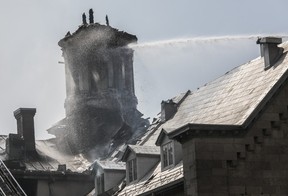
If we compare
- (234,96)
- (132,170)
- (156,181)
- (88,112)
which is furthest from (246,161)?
(88,112)

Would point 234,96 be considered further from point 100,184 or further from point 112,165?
point 100,184

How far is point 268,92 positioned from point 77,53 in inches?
1396

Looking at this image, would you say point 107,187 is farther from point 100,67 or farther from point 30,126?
point 100,67

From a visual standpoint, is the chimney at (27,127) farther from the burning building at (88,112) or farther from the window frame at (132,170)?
the window frame at (132,170)

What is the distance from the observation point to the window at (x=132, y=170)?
72.7 meters

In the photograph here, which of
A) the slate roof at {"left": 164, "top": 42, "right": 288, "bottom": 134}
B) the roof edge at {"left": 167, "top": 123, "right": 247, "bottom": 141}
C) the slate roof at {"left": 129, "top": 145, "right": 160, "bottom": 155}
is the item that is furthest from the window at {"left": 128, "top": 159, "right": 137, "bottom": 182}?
the roof edge at {"left": 167, "top": 123, "right": 247, "bottom": 141}

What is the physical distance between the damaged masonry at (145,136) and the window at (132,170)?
0.08 meters

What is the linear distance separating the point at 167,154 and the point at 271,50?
25.0 ft

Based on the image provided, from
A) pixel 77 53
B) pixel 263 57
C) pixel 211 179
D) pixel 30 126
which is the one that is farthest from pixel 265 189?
pixel 77 53

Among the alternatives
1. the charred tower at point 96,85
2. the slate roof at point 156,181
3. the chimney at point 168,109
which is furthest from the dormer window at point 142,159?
the charred tower at point 96,85

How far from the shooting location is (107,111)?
311 ft

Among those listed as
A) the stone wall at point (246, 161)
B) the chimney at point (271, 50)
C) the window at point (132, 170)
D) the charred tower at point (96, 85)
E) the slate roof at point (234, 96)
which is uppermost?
the charred tower at point (96, 85)

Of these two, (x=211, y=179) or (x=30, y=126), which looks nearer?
(x=211, y=179)

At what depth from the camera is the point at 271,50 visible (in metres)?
67.6
